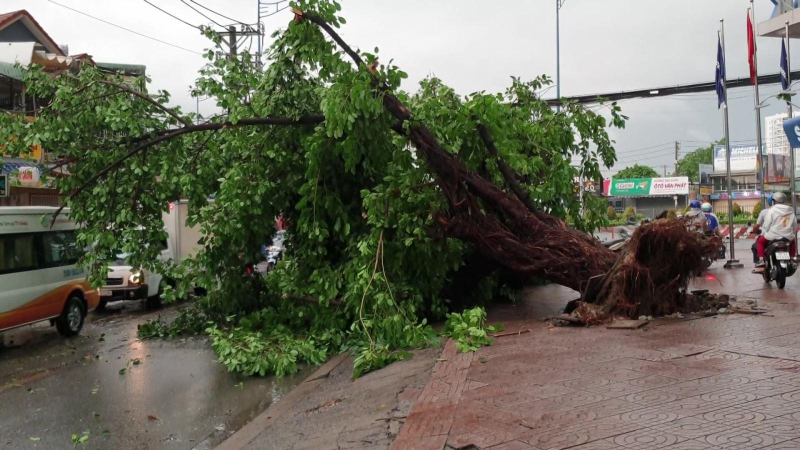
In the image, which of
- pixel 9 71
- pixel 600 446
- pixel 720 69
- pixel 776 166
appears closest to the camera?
pixel 600 446

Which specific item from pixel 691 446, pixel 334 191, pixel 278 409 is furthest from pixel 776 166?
pixel 691 446

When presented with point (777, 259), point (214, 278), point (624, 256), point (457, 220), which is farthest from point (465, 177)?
point (777, 259)

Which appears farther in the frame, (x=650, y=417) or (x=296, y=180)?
(x=296, y=180)

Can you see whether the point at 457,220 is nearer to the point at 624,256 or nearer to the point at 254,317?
the point at 624,256

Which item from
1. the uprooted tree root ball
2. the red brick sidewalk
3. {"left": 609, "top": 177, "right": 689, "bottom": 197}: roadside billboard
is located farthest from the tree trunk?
{"left": 609, "top": 177, "right": 689, "bottom": 197}: roadside billboard

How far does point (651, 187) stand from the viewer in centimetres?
5928

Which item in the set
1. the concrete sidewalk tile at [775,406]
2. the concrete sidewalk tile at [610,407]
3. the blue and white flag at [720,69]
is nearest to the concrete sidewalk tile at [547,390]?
the concrete sidewalk tile at [610,407]

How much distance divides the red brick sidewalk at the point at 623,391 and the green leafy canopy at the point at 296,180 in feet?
6.80

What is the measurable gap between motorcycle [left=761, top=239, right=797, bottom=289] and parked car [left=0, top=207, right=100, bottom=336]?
1161 cm

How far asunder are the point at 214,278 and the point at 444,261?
3752mm

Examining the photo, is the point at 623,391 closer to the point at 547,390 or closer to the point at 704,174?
the point at 547,390

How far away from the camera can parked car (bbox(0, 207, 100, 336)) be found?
36.8 ft

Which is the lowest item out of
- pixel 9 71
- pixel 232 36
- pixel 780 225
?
pixel 780 225

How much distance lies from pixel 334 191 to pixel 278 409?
3852 mm
